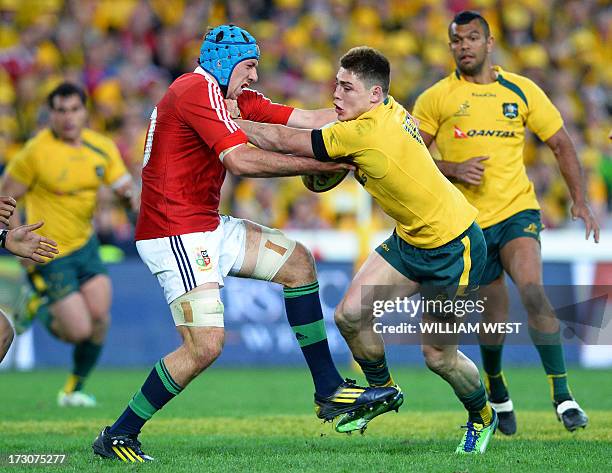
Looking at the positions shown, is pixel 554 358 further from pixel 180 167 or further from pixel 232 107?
pixel 180 167

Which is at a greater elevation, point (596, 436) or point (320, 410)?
point (320, 410)

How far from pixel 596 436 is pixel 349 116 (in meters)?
3.14

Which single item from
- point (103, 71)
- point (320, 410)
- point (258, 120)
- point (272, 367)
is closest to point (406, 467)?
point (320, 410)

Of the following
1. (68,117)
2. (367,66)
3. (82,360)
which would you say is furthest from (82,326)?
(367,66)

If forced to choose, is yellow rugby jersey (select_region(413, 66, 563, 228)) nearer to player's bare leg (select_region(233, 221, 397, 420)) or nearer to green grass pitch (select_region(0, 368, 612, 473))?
green grass pitch (select_region(0, 368, 612, 473))

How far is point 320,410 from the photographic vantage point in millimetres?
7219

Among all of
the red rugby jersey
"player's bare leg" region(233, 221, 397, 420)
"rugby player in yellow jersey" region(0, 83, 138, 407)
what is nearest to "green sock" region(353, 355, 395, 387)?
"player's bare leg" region(233, 221, 397, 420)

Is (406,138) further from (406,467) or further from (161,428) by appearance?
(161,428)

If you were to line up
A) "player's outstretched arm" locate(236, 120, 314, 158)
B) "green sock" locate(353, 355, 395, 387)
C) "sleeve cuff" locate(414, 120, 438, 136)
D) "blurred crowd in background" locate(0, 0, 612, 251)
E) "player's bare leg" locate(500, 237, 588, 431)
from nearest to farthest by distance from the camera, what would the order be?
"player's outstretched arm" locate(236, 120, 314, 158)
"green sock" locate(353, 355, 395, 387)
"player's bare leg" locate(500, 237, 588, 431)
"sleeve cuff" locate(414, 120, 438, 136)
"blurred crowd in background" locate(0, 0, 612, 251)

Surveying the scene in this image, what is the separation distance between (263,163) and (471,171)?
240 cm

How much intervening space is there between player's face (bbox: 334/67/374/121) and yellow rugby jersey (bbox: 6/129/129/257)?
15.1ft

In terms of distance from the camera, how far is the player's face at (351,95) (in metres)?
6.92

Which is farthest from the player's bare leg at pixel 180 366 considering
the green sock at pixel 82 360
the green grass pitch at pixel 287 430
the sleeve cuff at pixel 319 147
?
the green sock at pixel 82 360

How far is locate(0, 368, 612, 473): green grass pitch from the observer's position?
6770 millimetres
